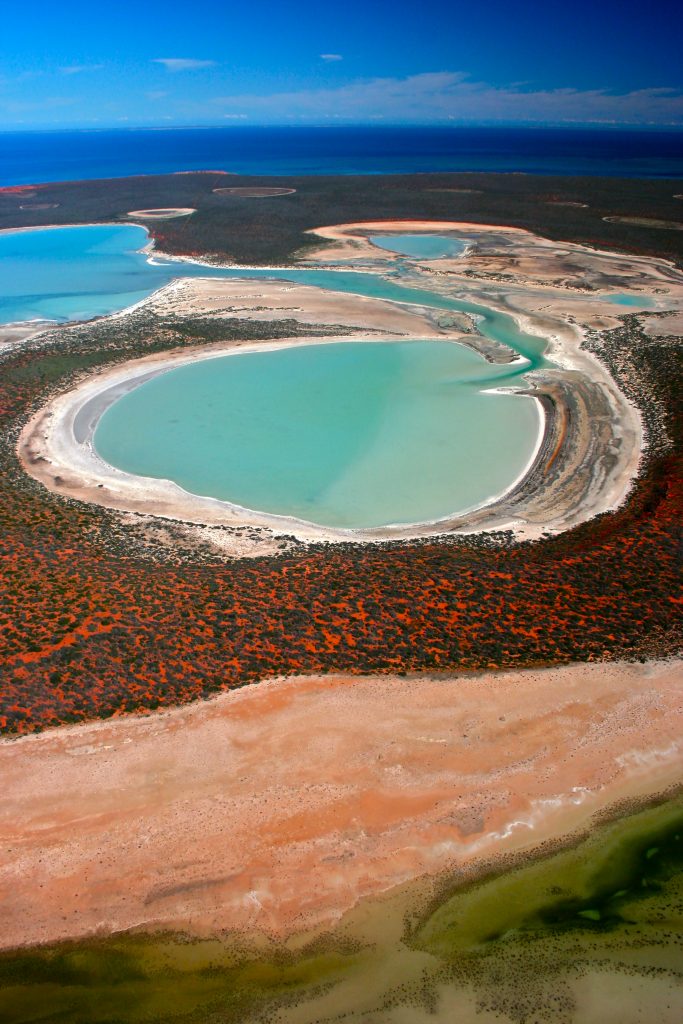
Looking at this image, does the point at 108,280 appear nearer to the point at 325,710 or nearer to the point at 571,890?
the point at 325,710

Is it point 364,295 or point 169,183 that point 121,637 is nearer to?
point 364,295

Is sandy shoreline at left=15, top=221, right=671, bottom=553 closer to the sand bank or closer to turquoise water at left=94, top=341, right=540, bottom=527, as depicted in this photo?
turquoise water at left=94, top=341, right=540, bottom=527

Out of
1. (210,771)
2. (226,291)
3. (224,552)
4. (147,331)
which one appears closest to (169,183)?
(226,291)

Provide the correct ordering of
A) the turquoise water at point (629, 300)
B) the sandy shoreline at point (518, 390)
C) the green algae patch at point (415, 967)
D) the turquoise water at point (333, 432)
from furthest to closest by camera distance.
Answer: the turquoise water at point (629, 300) → the turquoise water at point (333, 432) → the sandy shoreline at point (518, 390) → the green algae patch at point (415, 967)

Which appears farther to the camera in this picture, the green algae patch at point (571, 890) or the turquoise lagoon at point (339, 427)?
the turquoise lagoon at point (339, 427)

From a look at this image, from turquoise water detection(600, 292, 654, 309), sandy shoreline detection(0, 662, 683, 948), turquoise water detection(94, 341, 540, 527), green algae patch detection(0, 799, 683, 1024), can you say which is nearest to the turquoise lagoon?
turquoise water detection(94, 341, 540, 527)

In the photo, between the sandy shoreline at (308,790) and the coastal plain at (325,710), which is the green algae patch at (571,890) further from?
the sandy shoreline at (308,790)

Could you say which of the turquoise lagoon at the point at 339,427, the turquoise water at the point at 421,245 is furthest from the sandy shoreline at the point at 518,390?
the turquoise water at the point at 421,245
